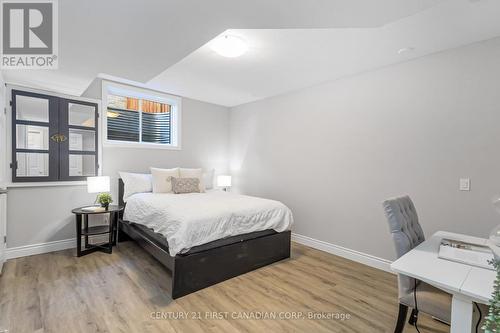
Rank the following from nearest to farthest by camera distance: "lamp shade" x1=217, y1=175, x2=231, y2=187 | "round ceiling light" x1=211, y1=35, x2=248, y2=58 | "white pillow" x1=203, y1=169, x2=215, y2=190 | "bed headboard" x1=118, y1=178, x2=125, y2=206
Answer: "round ceiling light" x1=211, y1=35, x2=248, y2=58
"bed headboard" x1=118, y1=178, x2=125, y2=206
"white pillow" x1=203, y1=169, x2=215, y2=190
"lamp shade" x1=217, y1=175, x2=231, y2=187

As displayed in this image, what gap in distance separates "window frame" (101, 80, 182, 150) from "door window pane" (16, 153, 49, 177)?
74 cm

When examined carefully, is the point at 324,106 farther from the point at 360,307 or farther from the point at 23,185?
the point at 23,185

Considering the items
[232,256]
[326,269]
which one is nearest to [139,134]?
[232,256]

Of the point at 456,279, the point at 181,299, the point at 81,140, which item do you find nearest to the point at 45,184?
the point at 81,140

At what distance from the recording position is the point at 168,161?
4.29 metres

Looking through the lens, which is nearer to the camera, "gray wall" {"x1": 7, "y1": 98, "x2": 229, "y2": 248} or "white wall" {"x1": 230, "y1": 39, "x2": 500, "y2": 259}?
"white wall" {"x1": 230, "y1": 39, "x2": 500, "y2": 259}

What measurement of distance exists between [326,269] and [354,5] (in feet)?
8.77

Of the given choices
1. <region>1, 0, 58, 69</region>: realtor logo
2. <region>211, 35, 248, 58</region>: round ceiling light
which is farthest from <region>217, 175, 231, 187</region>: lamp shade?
<region>1, 0, 58, 69</region>: realtor logo

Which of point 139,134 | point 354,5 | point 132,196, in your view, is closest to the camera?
point 354,5

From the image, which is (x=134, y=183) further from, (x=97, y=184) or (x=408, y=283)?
(x=408, y=283)

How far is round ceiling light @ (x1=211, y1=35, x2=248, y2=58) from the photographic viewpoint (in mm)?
2275

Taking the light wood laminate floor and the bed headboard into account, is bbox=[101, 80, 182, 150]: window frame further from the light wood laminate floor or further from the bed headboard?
the light wood laminate floor

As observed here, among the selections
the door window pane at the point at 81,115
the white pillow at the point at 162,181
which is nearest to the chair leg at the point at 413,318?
the white pillow at the point at 162,181

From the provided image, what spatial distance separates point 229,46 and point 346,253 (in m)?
2.98
